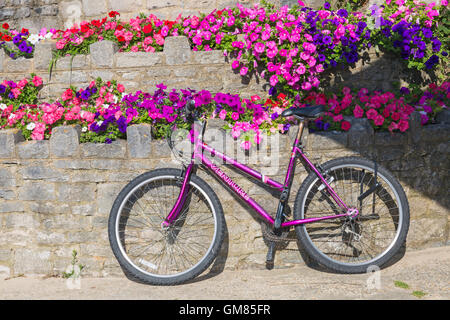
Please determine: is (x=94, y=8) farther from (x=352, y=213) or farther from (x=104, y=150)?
(x=352, y=213)

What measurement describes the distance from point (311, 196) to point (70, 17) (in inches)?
185

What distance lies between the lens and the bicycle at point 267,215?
4129mm

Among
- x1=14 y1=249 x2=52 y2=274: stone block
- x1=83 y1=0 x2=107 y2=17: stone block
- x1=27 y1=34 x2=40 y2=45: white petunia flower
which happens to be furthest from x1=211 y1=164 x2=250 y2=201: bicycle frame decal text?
x1=83 y1=0 x2=107 y2=17: stone block

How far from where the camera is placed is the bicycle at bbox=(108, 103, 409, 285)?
4.13 meters

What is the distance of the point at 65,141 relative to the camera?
445cm

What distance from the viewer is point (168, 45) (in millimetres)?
5293

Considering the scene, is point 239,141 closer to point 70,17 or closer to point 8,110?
point 8,110

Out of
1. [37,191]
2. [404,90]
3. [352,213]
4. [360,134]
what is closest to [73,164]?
[37,191]

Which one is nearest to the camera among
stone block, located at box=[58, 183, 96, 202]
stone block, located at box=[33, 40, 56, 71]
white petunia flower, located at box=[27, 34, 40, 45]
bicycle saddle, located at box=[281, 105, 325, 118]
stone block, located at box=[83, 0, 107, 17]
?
bicycle saddle, located at box=[281, 105, 325, 118]

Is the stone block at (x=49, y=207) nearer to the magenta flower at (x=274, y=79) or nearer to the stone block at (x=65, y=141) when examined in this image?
the stone block at (x=65, y=141)

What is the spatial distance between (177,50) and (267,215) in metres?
2.20

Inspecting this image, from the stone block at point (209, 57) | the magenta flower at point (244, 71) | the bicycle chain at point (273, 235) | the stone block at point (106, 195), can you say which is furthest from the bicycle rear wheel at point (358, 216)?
the stone block at point (209, 57)

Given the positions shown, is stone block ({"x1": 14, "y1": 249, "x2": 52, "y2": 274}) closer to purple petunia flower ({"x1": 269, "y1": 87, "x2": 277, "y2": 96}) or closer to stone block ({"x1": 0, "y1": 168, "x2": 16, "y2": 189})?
stone block ({"x1": 0, "y1": 168, "x2": 16, "y2": 189})

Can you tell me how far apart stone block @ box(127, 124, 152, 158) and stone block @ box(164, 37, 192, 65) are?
124cm
